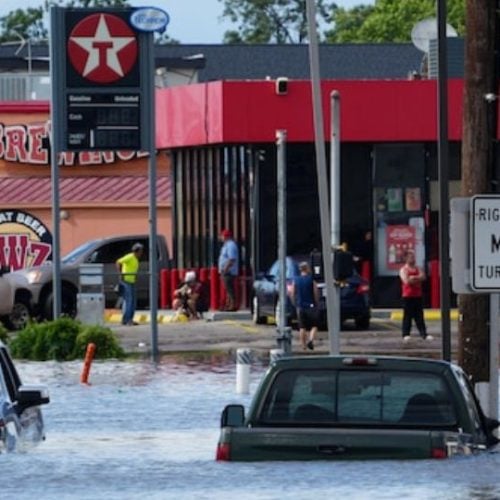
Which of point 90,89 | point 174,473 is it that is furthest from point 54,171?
point 174,473

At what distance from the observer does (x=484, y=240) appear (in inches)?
696

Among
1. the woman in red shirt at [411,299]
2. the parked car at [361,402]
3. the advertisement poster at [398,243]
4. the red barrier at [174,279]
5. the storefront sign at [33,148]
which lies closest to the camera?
the parked car at [361,402]

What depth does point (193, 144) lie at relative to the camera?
45719 mm

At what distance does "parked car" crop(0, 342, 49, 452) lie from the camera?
15.4m

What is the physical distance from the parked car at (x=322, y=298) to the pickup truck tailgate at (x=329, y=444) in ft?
73.2

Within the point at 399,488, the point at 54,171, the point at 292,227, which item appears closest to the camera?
the point at 399,488

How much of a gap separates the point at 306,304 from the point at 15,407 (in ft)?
61.1

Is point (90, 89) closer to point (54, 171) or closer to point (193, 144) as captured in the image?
point (54, 171)

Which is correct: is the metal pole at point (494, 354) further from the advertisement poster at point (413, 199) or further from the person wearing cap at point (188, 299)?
the advertisement poster at point (413, 199)

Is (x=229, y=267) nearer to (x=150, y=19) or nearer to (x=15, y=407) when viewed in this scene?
(x=150, y=19)

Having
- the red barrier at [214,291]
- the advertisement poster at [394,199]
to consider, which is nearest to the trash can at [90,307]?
the red barrier at [214,291]

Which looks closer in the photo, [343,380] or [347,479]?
[347,479]

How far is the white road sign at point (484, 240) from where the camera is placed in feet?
57.7

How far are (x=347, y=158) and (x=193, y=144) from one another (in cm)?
359
